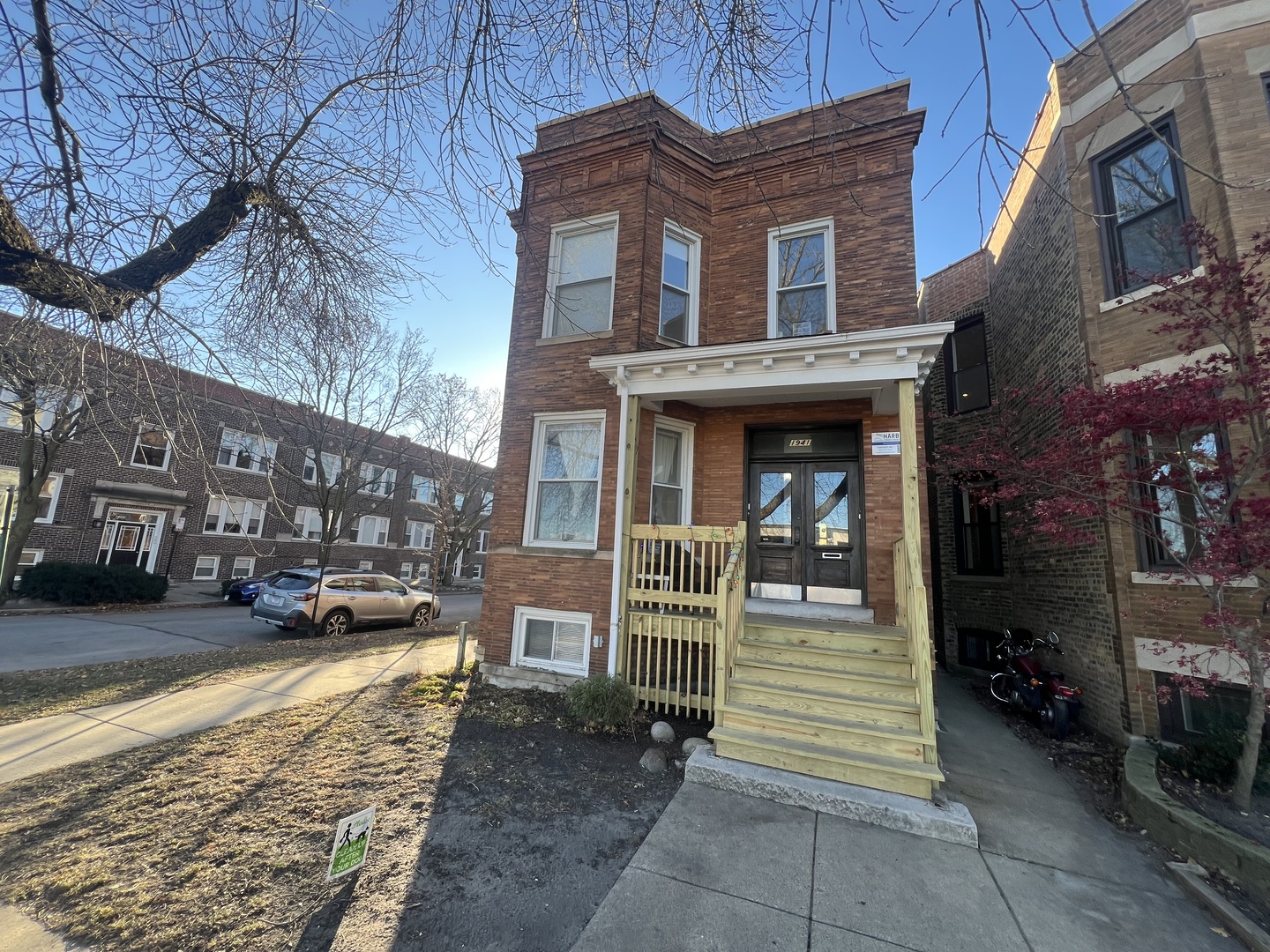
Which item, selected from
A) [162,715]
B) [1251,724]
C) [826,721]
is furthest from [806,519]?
[162,715]

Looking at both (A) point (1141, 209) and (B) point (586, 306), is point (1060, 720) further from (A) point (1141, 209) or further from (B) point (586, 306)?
(B) point (586, 306)

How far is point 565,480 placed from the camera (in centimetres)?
728

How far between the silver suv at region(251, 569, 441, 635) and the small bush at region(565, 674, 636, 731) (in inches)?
355

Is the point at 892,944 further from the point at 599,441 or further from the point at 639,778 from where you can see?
the point at 599,441

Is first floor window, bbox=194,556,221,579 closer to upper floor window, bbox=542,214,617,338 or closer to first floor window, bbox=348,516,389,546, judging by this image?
first floor window, bbox=348,516,389,546

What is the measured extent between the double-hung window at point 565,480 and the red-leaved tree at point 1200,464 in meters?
4.48

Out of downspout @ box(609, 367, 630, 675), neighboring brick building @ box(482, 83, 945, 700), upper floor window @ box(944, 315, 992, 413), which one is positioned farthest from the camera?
upper floor window @ box(944, 315, 992, 413)

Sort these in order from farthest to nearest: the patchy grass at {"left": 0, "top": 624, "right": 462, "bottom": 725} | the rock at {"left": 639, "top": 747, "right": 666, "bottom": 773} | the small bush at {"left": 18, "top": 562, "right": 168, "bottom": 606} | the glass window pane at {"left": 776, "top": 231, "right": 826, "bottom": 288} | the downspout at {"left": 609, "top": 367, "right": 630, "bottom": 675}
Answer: the small bush at {"left": 18, "top": 562, "right": 168, "bottom": 606}, the glass window pane at {"left": 776, "top": 231, "right": 826, "bottom": 288}, the downspout at {"left": 609, "top": 367, "right": 630, "bottom": 675}, the patchy grass at {"left": 0, "top": 624, "right": 462, "bottom": 725}, the rock at {"left": 639, "top": 747, "right": 666, "bottom": 773}

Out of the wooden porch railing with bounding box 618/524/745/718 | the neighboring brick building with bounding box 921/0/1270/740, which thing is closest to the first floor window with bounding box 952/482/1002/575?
the neighboring brick building with bounding box 921/0/1270/740

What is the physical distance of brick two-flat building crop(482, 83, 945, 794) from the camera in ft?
18.5

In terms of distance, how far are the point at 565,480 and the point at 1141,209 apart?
25.9ft

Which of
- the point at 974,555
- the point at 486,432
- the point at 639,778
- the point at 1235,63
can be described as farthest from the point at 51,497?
the point at 1235,63

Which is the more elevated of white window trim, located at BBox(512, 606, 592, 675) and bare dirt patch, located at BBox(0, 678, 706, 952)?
white window trim, located at BBox(512, 606, 592, 675)

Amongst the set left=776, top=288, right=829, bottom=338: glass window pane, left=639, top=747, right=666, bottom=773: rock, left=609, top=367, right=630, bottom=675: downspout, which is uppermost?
left=776, top=288, right=829, bottom=338: glass window pane
